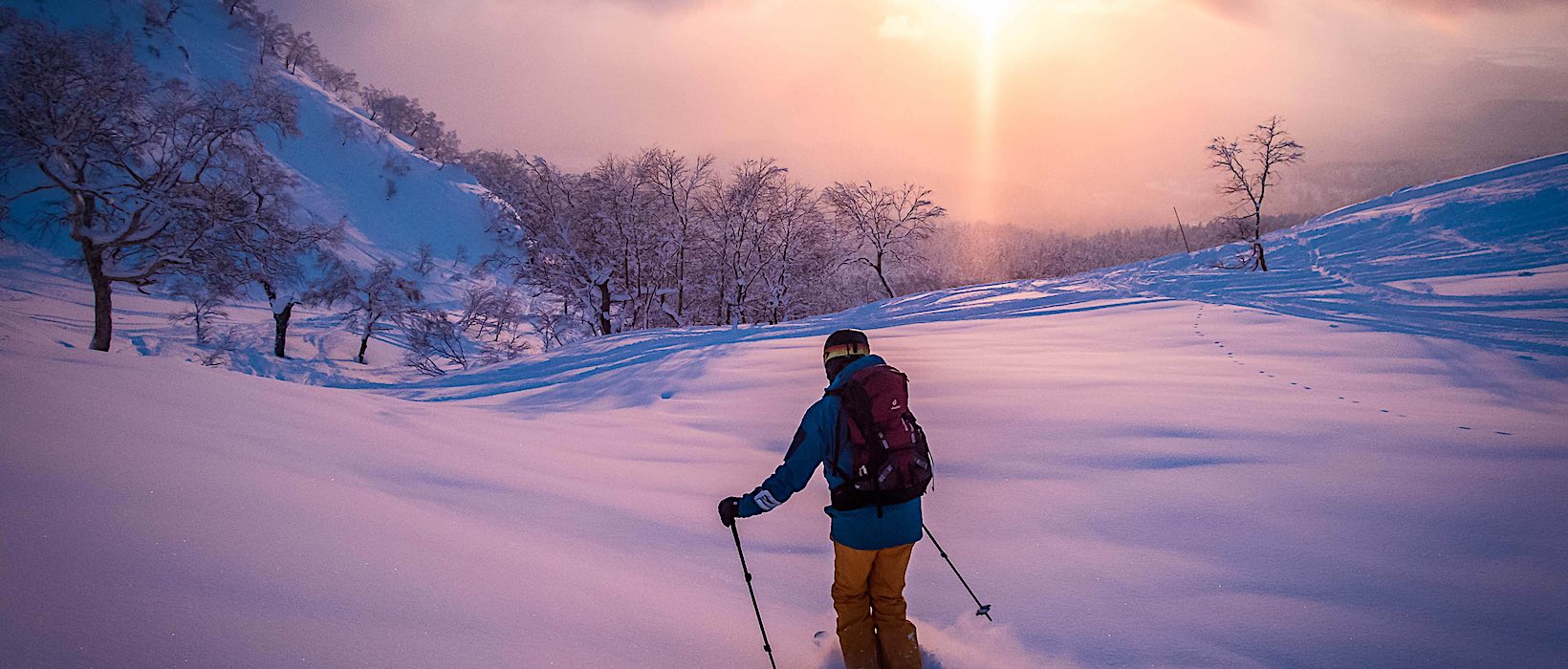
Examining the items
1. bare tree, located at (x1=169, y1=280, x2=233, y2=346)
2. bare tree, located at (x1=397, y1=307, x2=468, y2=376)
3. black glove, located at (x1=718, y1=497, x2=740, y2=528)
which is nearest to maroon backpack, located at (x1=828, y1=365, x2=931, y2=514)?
black glove, located at (x1=718, y1=497, x2=740, y2=528)

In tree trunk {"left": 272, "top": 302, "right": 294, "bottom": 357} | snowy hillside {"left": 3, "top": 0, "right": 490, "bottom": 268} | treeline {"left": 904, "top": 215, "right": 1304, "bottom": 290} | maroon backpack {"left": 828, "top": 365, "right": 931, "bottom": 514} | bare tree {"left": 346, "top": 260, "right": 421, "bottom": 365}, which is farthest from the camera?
treeline {"left": 904, "top": 215, "right": 1304, "bottom": 290}

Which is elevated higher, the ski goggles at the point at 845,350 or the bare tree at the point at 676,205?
the bare tree at the point at 676,205

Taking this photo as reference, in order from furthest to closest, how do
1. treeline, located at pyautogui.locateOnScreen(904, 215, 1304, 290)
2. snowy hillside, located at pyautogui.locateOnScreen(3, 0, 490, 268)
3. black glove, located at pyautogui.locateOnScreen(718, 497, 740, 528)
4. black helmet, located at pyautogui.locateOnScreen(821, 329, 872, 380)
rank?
treeline, located at pyautogui.locateOnScreen(904, 215, 1304, 290)
snowy hillside, located at pyautogui.locateOnScreen(3, 0, 490, 268)
black helmet, located at pyautogui.locateOnScreen(821, 329, 872, 380)
black glove, located at pyautogui.locateOnScreen(718, 497, 740, 528)

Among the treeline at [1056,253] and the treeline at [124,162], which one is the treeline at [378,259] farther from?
the treeline at [1056,253]

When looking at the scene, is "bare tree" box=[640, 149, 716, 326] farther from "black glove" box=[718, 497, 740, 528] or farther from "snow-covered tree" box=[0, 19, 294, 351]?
"black glove" box=[718, 497, 740, 528]

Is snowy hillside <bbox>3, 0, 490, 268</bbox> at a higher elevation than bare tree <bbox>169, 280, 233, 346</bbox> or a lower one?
higher

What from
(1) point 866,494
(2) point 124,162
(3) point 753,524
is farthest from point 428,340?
(1) point 866,494

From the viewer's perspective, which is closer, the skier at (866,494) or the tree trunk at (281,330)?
the skier at (866,494)

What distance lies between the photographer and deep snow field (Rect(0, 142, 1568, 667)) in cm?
263

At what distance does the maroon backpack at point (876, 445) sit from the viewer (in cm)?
282

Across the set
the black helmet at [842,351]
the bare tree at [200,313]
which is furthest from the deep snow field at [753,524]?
the bare tree at [200,313]

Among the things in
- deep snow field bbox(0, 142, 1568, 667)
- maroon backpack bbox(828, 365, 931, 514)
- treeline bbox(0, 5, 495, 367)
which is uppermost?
treeline bbox(0, 5, 495, 367)

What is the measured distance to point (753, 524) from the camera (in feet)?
15.8

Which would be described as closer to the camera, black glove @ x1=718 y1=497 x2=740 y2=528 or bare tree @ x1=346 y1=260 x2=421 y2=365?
black glove @ x1=718 y1=497 x2=740 y2=528
